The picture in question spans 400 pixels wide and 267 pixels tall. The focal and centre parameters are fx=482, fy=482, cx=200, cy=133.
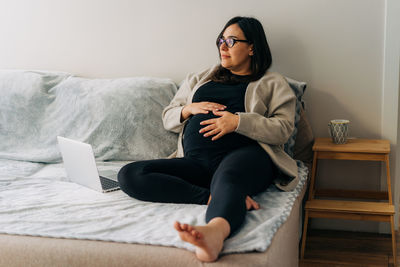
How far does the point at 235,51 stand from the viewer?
2082 millimetres

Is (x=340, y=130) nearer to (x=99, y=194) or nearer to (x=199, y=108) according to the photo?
(x=199, y=108)

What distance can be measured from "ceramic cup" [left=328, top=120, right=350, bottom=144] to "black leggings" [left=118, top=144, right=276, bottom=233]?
0.40 m

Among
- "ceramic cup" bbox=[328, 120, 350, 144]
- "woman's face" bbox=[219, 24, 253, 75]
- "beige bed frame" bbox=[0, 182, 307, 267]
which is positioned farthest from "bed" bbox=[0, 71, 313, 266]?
"woman's face" bbox=[219, 24, 253, 75]

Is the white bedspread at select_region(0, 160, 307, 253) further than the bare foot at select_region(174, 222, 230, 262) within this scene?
Yes

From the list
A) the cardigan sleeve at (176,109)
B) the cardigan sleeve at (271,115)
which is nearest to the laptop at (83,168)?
the cardigan sleeve at (176,109)

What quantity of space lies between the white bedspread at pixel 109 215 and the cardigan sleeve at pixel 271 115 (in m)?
0.22

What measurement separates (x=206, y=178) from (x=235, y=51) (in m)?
0.58

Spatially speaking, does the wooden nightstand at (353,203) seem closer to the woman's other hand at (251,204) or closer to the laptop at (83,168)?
the woman's other hand at (251,204)

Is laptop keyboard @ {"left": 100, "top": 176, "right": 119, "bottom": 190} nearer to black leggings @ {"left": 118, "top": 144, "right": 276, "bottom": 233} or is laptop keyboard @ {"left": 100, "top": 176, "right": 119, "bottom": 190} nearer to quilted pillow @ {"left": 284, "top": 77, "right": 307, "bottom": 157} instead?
black leggings @ {"left": 118, "top": 144, "right": 276, "bottom": 233}

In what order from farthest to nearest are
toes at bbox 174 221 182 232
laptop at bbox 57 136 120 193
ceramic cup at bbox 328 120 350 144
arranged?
ceramic cup at bbox 328 120 350 144
laptop at bbox 57 136 120 193
toes at bbox 174 221 182 232

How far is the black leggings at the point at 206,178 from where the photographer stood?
1.52 metres

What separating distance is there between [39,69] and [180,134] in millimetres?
1131

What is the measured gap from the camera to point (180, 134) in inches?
86.3

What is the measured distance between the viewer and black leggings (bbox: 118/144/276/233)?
1519mm
